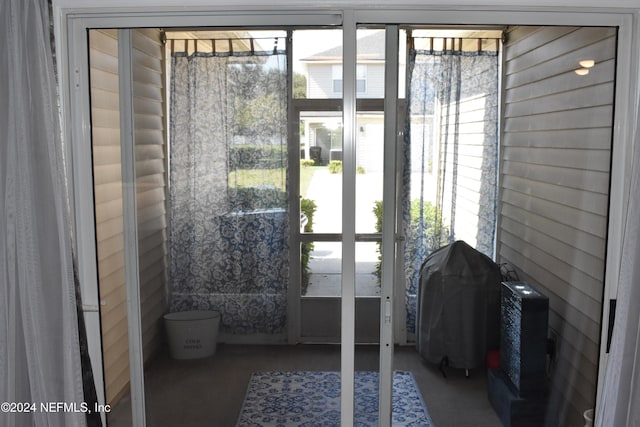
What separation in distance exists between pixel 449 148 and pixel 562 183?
486mm

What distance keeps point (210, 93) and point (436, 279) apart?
1.16 metres

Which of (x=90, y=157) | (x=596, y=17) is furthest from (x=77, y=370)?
(x=596, y=17)

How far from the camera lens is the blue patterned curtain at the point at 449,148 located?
6.87ft

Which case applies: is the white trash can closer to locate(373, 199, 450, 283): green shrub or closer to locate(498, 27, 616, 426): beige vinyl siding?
locate(373, 199, 450, 283): green shrub

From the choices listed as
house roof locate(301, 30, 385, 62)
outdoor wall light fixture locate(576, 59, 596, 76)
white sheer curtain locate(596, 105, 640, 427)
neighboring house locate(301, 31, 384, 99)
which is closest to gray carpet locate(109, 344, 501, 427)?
white sheer curtain locate(596, 105, 640, 427)

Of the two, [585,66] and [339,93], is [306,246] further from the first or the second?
[585,66]

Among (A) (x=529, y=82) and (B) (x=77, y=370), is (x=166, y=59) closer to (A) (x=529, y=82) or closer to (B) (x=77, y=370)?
(B) (x=77, y=370)

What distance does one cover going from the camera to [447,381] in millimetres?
2275

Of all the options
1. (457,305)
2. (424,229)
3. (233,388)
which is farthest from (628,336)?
(233,388)

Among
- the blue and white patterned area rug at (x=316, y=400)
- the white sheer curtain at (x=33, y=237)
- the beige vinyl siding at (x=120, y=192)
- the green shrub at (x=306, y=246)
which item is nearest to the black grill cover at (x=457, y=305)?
the blue and white patterned area rug at (x=316, y=400)

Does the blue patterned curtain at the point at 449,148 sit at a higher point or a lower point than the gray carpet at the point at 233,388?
higher

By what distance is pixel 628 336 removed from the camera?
1.82 meters

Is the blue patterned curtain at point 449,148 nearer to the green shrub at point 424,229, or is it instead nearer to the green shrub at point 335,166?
the green shrub at point 424,229

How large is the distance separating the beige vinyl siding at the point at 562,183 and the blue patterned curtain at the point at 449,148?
0.24ft
